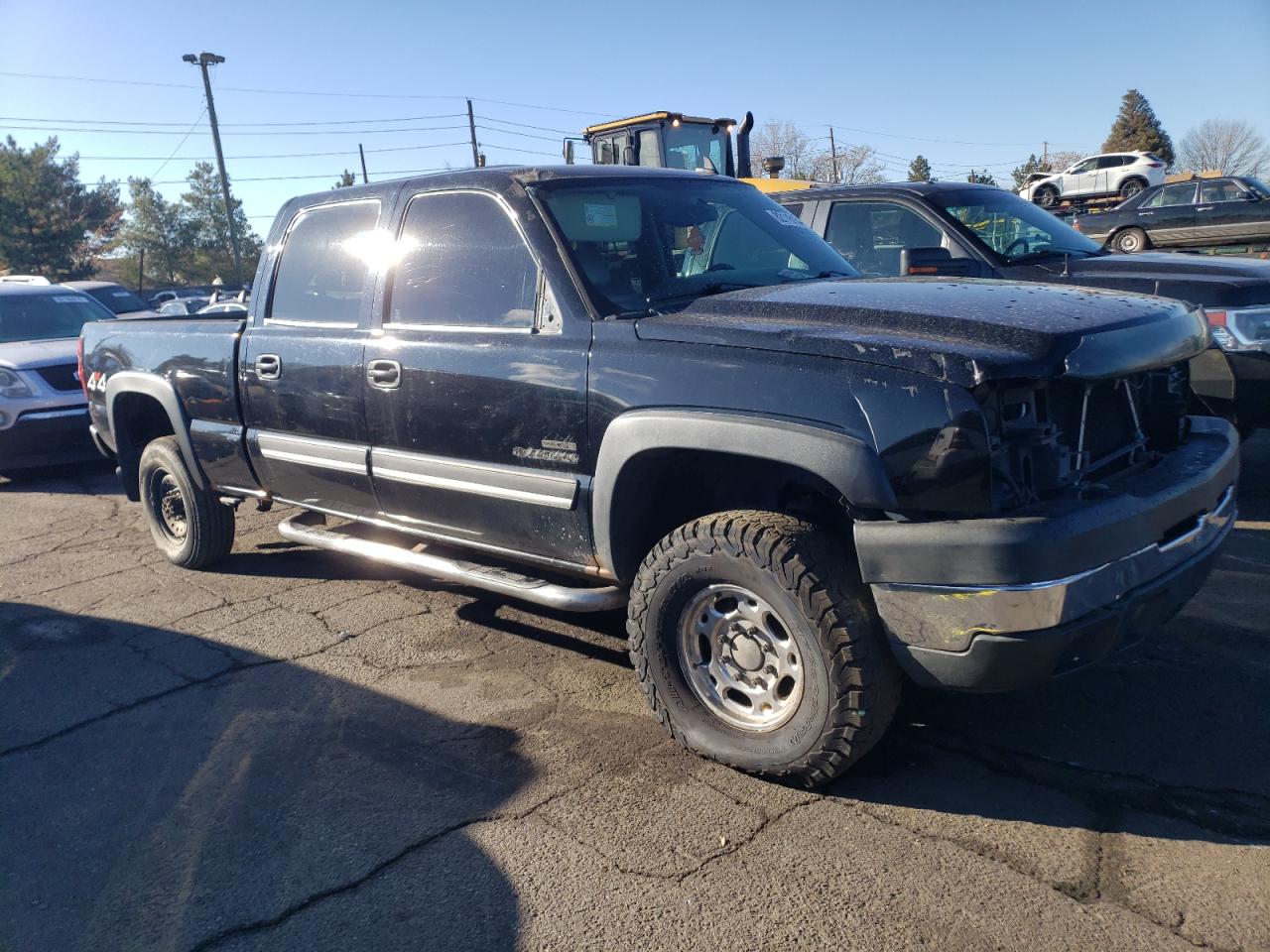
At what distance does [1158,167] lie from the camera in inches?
1165

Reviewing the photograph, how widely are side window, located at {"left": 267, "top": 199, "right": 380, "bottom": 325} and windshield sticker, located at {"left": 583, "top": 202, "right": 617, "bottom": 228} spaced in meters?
1.09

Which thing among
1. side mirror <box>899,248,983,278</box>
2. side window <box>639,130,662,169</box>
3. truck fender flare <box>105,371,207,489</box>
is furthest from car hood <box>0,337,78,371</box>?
side mirror <box>899,248,983,278</box>

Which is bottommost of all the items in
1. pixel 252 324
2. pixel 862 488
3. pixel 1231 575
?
pixel 1231 575

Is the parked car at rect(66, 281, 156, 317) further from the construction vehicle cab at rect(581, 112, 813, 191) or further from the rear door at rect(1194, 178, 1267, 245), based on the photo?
the rear door at rect(1194, 178, 1267, 245)

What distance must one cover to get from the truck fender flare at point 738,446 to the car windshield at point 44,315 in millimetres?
8435

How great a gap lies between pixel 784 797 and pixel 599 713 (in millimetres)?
874

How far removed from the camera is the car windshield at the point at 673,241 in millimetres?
3658

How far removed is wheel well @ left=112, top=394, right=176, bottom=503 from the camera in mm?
5891

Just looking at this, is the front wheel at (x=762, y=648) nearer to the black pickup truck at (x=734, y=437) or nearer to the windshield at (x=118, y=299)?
the black pickup truck at (x=734, y=437)

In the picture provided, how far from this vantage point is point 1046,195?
3175cm

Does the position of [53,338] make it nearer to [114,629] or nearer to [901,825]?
[114,629]

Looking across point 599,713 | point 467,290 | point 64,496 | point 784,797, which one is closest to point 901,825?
point 784,797

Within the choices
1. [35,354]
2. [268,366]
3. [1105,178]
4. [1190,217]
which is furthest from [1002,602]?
[1105,178]

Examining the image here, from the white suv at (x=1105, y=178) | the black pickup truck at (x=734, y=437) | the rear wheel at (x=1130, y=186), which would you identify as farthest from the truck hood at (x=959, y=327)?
the rear wheel at (x=1130, y=186)
